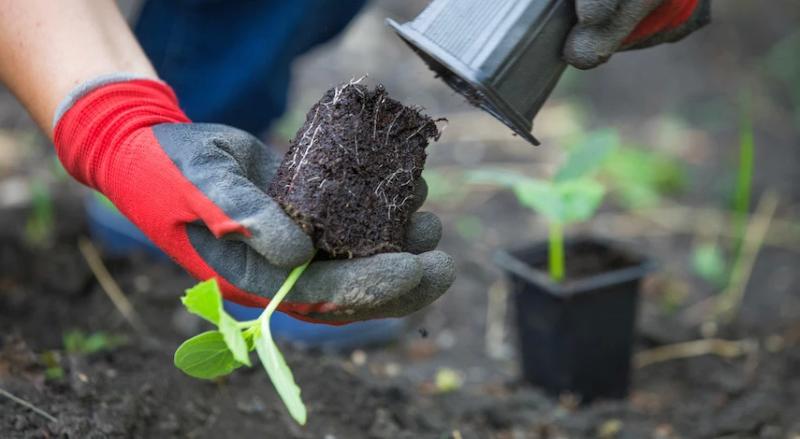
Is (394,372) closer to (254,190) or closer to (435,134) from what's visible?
(435,134)

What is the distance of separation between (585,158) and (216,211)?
119cm

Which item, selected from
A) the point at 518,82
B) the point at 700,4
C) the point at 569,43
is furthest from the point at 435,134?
the point at 700,4

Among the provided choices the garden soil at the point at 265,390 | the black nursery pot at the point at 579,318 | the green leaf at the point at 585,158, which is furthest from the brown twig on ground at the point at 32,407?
the green leaf at the point at 585,158

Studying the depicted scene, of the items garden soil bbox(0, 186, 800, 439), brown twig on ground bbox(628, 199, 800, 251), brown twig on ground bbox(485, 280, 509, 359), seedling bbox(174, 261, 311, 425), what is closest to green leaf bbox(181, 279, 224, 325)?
seedling bbox(174, 261, 311, 425)

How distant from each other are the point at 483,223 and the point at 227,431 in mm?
1923

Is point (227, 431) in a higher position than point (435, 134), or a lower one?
lower

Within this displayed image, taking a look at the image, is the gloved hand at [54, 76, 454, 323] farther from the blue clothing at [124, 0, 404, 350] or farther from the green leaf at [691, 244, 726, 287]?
the green leaf at [691, 244, 726, 287]

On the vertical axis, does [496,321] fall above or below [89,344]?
below

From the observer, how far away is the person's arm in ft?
4.72

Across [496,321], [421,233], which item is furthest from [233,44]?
[421,233]

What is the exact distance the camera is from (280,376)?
1094 mm

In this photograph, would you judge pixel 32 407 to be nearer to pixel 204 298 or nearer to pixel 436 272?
pixel 204 298

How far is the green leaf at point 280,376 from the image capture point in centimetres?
105

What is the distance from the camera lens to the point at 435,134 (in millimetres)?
1437
